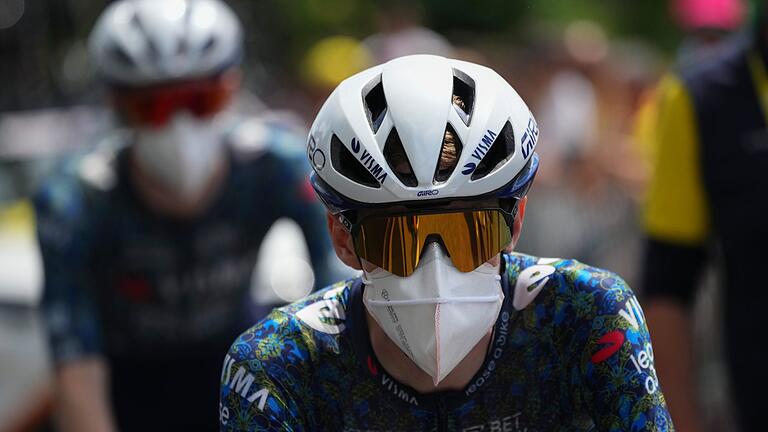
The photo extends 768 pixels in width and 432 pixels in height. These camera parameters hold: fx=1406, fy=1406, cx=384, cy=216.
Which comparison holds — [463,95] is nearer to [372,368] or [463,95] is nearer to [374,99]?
[374,99]

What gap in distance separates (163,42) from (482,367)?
275cm

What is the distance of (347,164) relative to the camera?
3.12m

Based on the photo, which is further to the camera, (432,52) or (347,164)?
(432,52)

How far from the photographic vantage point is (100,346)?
513cm

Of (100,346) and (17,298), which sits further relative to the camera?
(17,298)

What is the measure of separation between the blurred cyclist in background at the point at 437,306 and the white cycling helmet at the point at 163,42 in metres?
2.27

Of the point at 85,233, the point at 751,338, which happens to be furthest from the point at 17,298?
the point at 751,338

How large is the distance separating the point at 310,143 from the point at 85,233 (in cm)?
228

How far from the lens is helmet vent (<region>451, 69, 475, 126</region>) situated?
3.10m

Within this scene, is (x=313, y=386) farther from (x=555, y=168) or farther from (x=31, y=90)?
(x=31, y=90)

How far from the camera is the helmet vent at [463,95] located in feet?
10.2

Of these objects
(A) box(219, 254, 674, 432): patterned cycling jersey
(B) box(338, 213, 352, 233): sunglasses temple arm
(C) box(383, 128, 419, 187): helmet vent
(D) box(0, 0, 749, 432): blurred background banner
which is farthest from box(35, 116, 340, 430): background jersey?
(C) box(383, 128, 419, 187): helmet vent

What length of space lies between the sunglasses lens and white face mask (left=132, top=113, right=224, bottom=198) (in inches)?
93.4

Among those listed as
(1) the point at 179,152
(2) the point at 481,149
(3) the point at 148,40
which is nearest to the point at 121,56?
(3) the point at 148,40
